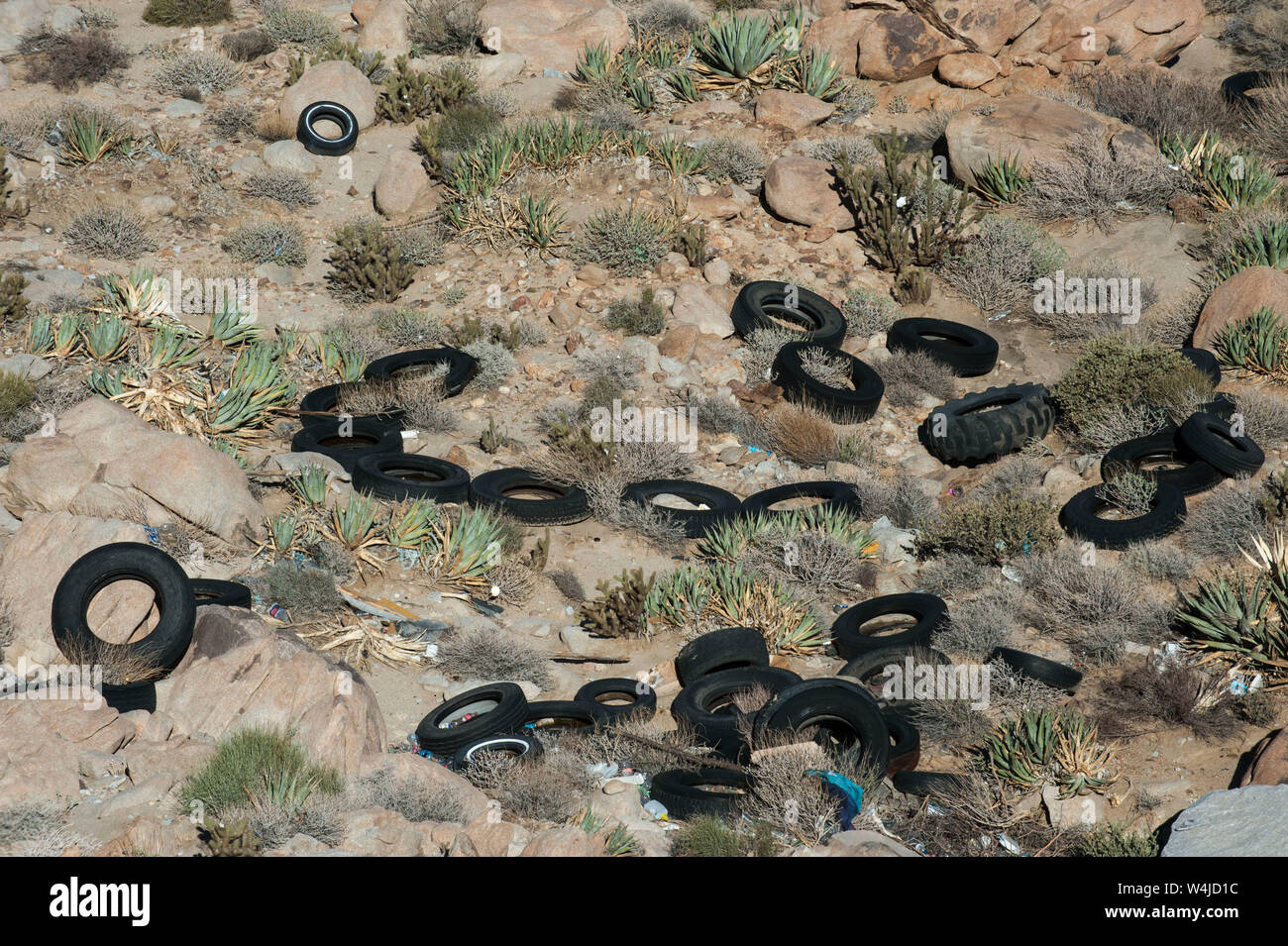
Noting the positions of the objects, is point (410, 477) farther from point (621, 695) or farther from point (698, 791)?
point (698, 791)

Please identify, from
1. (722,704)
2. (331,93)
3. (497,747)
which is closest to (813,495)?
(722,704)

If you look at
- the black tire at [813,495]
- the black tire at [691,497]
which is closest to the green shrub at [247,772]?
the black tire at [691,497]

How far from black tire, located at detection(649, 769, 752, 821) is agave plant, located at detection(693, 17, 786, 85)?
47.4 feet

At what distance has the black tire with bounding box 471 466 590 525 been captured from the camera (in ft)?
40.9

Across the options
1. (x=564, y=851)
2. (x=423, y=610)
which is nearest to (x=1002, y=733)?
(x=564, y=851)

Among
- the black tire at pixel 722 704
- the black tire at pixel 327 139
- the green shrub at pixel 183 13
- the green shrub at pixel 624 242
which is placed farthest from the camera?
the green shrub at pixel 183 13

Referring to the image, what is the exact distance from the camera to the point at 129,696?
8.56m

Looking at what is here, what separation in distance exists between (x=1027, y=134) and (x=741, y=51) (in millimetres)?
4919

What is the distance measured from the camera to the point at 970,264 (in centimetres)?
1675

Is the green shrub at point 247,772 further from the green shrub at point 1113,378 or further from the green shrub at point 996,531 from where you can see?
the green shrub at point 1113,378

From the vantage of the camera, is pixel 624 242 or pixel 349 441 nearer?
pixel 349 441

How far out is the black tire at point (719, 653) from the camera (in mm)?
10227

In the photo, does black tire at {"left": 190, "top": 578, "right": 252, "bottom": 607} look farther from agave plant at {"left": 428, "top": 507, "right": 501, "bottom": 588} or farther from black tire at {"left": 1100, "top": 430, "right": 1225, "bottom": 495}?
black tire at {"left": 1100, "top": 430, "right": 1225, "bottom": 495}

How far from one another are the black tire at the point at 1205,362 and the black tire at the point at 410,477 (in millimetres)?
8041
